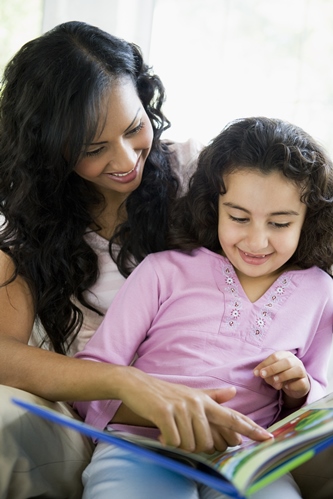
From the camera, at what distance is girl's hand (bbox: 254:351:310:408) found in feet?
4.81

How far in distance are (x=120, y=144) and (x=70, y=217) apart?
286 millimetres

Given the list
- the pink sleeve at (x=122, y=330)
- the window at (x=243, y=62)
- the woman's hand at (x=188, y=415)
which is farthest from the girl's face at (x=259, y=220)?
the window at (x=243, y=62)

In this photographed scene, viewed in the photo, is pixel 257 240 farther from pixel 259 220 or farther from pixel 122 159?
pixel 122 159

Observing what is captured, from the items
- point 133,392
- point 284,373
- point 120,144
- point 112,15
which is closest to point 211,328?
point 284,373

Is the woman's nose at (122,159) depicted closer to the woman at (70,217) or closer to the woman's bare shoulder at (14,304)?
the woman at (70,217)

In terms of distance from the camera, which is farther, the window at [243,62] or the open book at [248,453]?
the window at [243,62]

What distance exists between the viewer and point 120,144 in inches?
66.4

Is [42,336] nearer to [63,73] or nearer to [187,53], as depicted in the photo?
[63,73]

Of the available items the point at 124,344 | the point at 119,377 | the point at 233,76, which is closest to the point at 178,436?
the point at 119,377

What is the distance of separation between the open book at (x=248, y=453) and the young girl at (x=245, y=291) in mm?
251

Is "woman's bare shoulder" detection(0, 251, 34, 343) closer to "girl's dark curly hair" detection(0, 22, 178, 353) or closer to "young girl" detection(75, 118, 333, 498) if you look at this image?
"girl's dark curly hair" detection(0, 22, 178, 353)

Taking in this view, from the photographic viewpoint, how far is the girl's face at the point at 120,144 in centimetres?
167

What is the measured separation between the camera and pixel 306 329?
164 cm

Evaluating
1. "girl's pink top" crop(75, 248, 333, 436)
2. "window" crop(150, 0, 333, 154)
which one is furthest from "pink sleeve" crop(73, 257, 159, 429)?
"window" crop(150, 0, 333, 154)
